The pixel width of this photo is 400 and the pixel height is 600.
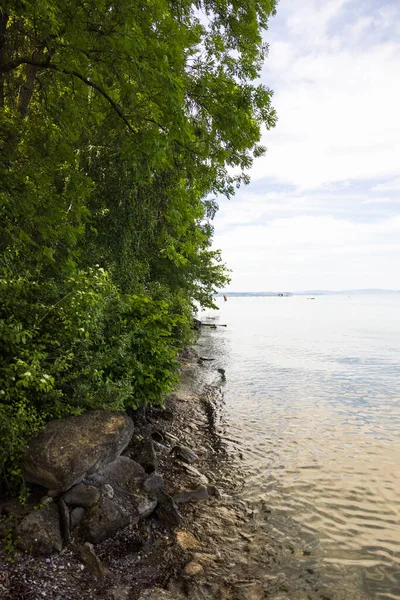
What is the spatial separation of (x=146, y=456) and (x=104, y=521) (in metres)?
2.50

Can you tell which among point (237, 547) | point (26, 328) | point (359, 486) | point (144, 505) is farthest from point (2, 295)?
point (359, 486)

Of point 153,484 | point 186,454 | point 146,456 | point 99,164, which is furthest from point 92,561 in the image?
point 99,164

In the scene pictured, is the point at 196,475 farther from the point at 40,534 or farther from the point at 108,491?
the point at 40,534

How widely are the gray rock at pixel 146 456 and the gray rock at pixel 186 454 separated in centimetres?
116

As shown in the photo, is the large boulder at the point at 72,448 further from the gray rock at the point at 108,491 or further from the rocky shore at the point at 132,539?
the gray rock at the point at 108,491

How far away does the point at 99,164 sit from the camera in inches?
511

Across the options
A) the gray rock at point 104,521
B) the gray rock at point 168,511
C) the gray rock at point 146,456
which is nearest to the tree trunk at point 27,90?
the gray rock at point 146,456

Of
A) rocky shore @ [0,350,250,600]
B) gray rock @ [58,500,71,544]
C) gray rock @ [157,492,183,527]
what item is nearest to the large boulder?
rocky shore @ [0,350,250,600]

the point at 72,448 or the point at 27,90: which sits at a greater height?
the point at 27,90

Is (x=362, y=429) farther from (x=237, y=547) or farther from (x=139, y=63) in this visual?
(x=139, y=63)

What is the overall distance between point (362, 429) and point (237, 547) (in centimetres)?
895

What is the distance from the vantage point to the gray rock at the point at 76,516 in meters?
5.95

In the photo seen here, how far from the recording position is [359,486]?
9.21m

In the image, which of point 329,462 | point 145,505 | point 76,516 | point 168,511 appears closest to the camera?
point 76,516
